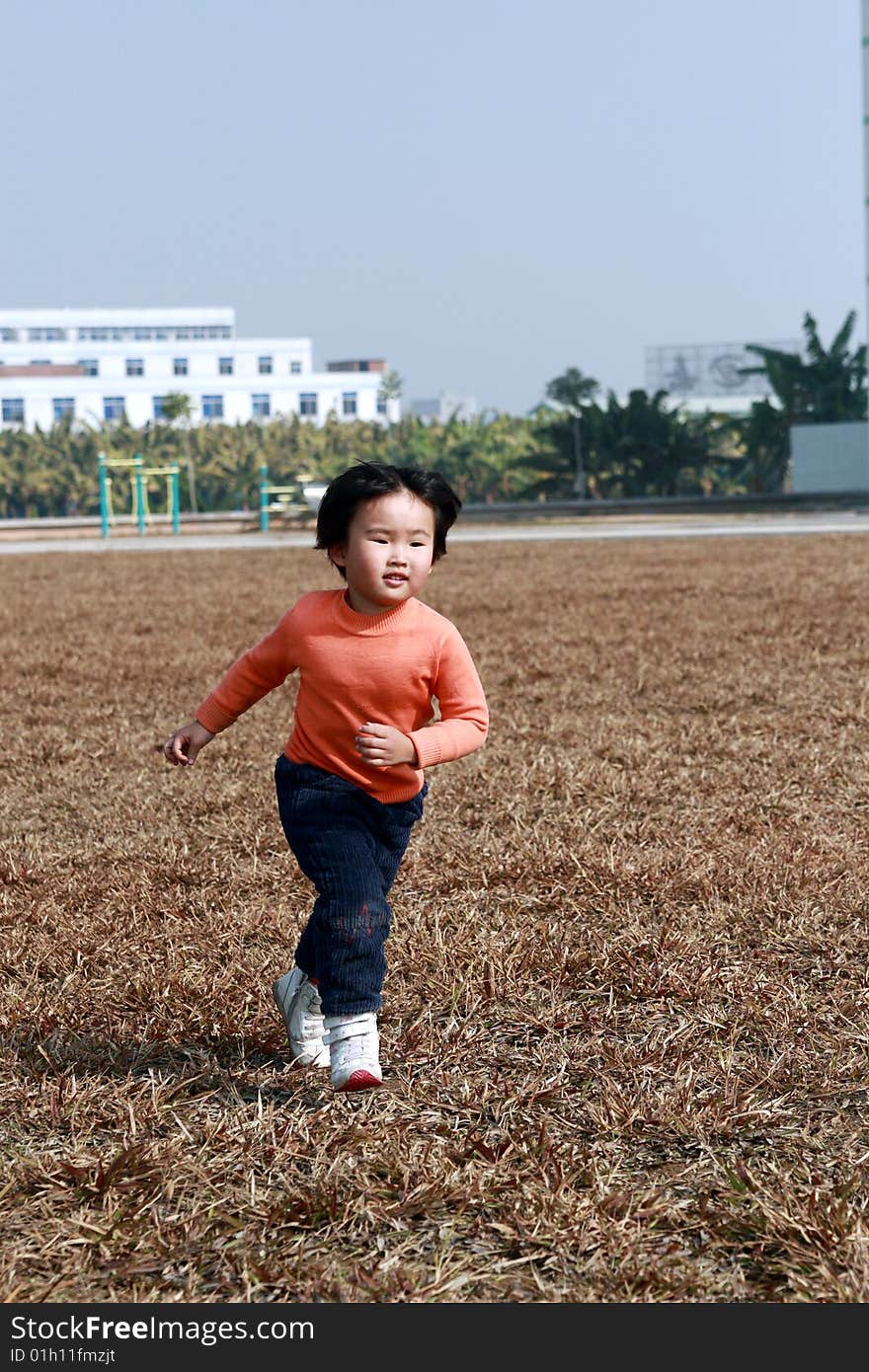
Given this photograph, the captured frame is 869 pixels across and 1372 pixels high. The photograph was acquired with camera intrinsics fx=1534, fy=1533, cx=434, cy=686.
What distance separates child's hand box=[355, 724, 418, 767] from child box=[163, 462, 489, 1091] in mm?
10

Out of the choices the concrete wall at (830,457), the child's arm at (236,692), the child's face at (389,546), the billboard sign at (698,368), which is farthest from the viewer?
the billboard sign at (698,368)

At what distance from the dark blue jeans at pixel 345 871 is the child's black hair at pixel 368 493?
1.39 ft

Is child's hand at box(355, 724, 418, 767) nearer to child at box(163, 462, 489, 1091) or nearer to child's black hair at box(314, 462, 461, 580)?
child at box(163, 462, 489, 1091)

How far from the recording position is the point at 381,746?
2.65 m

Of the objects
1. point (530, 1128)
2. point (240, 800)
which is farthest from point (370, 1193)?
point (240, 800)

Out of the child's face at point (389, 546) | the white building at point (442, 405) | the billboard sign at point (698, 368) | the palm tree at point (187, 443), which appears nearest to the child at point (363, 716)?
the child's face at point (389, 546)

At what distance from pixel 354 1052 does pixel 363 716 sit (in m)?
0.61

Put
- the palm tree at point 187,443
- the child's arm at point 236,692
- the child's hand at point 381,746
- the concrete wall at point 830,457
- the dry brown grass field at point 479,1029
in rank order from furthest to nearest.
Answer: the palm tree at point 187,443
the concrete wall at point 830,457
the child's arm at point 236,692
the child's hand at point 381,746
the dry brown grass field at point 479,1029

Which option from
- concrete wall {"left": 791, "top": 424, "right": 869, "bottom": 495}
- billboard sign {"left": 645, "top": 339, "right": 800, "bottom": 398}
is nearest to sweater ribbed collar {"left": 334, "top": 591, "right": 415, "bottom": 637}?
concrete wall {"left": 791, "top": 424, "right": 869, "bottom": 495}

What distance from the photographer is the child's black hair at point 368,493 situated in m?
2.77

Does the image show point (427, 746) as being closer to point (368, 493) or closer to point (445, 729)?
point (445, 729)

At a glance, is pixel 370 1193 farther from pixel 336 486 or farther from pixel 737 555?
pixel 737 555

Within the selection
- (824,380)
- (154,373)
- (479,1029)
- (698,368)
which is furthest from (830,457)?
(154,373)

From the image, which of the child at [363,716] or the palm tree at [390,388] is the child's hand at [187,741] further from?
the palm tree at [390,388]
